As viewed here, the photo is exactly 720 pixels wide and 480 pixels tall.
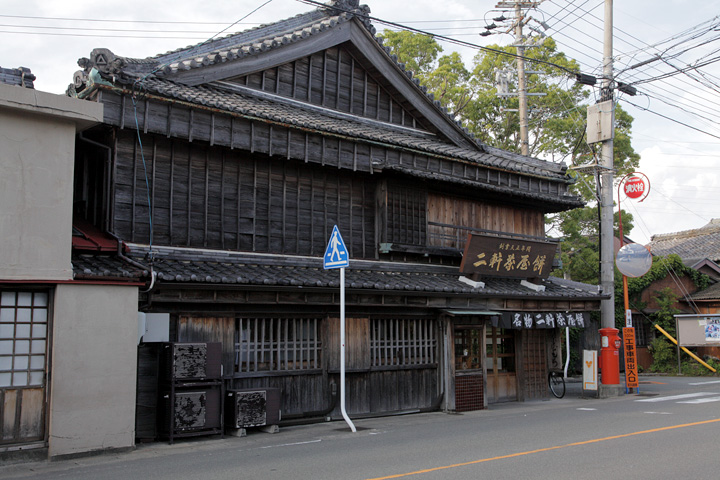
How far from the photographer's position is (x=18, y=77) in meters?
11.7

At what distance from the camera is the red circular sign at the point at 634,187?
20641 mm

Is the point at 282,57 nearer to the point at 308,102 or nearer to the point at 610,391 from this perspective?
the point at 308,102

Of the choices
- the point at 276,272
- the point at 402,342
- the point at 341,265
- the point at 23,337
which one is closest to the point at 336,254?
the point at 341,265

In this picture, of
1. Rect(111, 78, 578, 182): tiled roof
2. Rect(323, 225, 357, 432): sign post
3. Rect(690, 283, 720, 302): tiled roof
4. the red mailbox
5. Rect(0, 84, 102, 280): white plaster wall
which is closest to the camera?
Rect(0, 84, 102, 280): white plaster wall

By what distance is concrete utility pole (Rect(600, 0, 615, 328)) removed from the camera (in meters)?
20.7

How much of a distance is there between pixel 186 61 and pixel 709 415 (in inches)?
579

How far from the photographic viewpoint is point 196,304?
12617 mm

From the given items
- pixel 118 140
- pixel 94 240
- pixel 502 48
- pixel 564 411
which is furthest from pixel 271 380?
pixel 502 48

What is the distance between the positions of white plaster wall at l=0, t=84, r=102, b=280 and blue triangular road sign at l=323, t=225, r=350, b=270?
5.10 metres

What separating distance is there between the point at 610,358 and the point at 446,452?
40.1 feet

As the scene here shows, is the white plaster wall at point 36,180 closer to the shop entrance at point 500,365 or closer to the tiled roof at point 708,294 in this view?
the shop entrance at point 500,365

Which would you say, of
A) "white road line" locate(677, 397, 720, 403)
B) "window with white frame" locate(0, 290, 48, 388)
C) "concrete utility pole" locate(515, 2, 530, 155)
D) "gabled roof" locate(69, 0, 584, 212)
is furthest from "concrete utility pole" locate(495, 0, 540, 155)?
"window with white frame" locate(0, 290, 48, 388)

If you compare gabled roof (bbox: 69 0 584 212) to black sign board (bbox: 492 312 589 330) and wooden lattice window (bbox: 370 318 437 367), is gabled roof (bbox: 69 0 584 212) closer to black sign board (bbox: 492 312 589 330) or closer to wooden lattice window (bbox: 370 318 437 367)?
black sign board (bbox: 492 312 589 330)

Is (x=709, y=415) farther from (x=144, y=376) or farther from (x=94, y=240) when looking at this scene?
(x=94, y=240)
